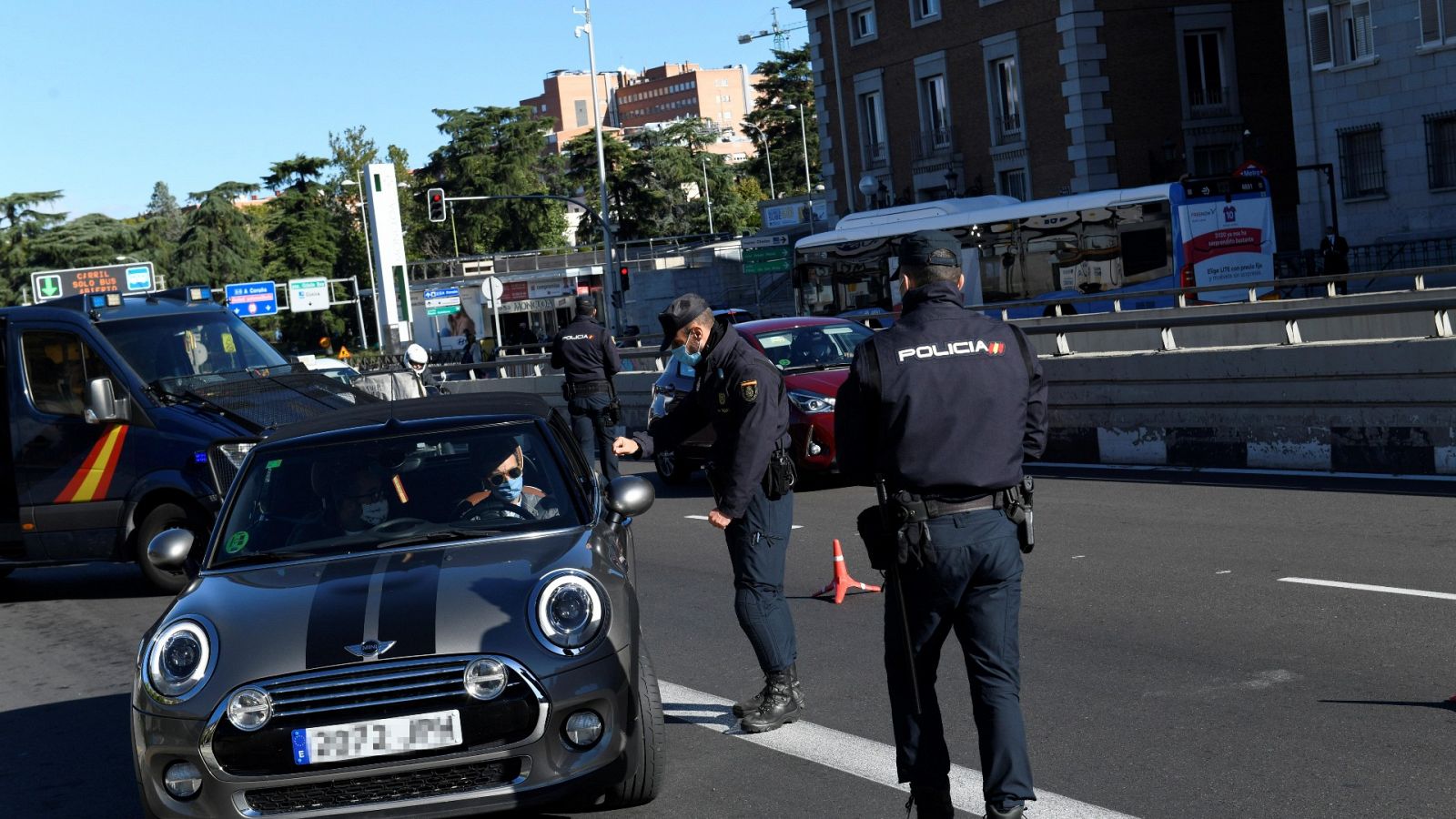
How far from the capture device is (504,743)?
4.91 meters

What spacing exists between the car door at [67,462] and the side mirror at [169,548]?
5.75 metres

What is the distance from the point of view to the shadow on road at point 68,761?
6.33m

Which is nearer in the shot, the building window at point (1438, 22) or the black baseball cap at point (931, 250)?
the black baseball cap at point (931, 250)

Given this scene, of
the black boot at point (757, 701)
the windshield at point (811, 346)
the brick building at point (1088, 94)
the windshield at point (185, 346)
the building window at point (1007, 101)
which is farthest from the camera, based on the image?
the building window at point (1007, 101)

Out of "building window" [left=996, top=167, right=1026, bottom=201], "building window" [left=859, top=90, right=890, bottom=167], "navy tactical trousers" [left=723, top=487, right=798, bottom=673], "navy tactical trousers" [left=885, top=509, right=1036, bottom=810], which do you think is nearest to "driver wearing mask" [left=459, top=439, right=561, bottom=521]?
"navy tactical trousers" [left=723, top=487, right=798, bottom=673]

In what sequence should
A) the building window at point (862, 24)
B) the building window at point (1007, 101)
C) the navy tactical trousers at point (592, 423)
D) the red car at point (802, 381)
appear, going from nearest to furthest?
the red car at point (802, 381) → the navy tactical trousers at point (592, 423) → the building window at point (1007, 101) → the building window at point (862, 24)

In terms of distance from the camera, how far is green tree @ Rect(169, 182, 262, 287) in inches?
3831

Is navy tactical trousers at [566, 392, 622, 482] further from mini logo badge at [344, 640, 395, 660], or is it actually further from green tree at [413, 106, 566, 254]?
green tree at [413, 106, 566, 254]

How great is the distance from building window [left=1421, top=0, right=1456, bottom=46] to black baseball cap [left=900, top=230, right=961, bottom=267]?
33.4 m

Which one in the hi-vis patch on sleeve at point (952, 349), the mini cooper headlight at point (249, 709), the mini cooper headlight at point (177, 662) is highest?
the hi-vis patch on sleeve at point (952, 349)

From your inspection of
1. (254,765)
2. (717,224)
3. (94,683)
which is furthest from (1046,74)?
(717,224)

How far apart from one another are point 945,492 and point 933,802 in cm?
94

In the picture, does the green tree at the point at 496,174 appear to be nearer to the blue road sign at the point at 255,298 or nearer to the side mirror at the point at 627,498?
the blue road sign at the point at 255,298

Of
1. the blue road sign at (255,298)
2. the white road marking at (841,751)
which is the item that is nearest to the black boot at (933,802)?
the white road marking at (841,751)
